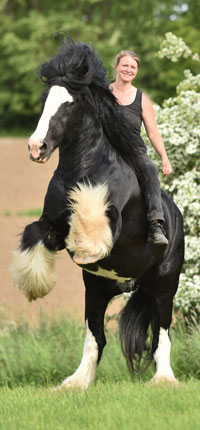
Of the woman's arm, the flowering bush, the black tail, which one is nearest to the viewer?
the woman's arm

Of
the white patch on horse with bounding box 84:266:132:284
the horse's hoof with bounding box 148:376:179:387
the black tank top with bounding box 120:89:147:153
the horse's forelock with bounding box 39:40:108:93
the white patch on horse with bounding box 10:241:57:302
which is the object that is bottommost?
the horse's hoof with bounding box 148:376:179:387

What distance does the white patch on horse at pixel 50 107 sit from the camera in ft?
13.6

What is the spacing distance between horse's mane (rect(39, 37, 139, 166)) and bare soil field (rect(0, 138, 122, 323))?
617mm

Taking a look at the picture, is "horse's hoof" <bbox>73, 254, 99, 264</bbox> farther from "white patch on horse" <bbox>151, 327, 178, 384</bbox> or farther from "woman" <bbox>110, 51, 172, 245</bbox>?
"white patch on horse" <bbox>151, 327, 178, 384</bbox>

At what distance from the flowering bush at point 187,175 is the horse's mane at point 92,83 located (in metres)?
2.47

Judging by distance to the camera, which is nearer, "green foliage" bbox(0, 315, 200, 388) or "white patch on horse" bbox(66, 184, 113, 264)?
"white patch on horse" bbox(66, 184, 113, 264)

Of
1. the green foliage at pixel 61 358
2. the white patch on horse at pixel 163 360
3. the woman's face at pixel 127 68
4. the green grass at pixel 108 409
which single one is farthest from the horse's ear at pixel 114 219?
the green foliage at pixel 61 358

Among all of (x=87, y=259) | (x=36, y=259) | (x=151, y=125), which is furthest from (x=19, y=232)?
(x=87, y=259)

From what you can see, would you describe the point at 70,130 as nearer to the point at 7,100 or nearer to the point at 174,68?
the point at 174,68

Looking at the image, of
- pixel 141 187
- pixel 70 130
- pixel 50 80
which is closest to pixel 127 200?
pixel 141 187

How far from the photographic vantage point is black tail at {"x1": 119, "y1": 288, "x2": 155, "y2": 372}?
18.7 feet

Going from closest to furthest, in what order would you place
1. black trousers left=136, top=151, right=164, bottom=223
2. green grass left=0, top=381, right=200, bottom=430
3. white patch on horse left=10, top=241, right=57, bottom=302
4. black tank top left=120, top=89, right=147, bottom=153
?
green grass left=0, top=381, right=200, bottom=430 → white patch on horse left=10, top=241, right=57, bottom=302 → black trousers left=136, top=151, right=164, bottom=223 → black tank top left=120, top=89, right=147, bottom=153

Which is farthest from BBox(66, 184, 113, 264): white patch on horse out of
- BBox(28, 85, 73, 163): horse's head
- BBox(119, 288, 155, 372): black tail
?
BBox(119, 288, 155, 372): black tail

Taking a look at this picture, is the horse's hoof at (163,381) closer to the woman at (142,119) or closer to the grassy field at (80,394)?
the grassy field at (80,394)
